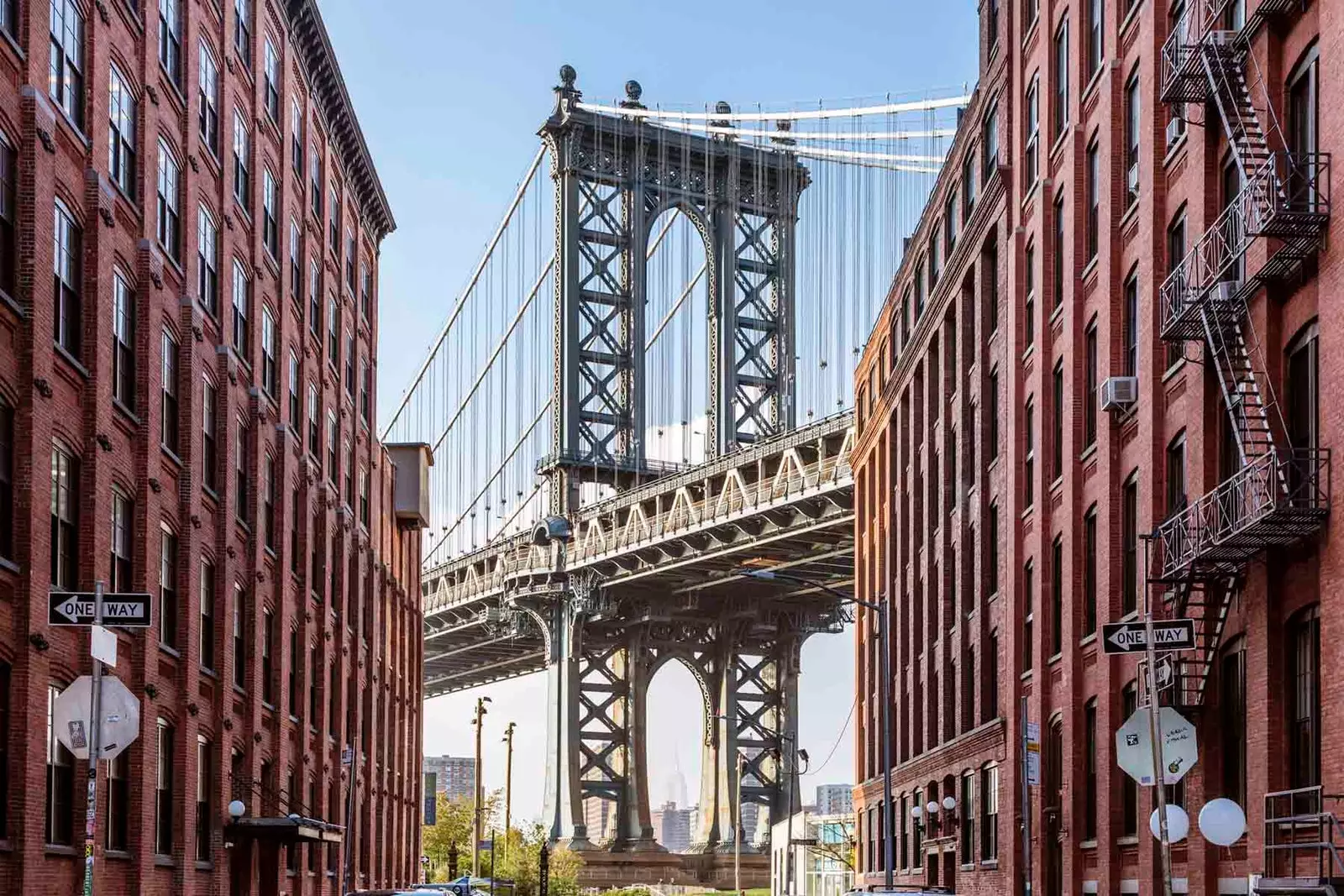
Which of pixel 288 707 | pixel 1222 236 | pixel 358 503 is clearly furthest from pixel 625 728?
pixel 1222 236

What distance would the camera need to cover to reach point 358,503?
62.0m

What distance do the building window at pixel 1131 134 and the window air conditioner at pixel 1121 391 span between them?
3171 millimetres

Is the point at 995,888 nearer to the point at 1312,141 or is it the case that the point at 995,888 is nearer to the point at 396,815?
the point at 1312,141

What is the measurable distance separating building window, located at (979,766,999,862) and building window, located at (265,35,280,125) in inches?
852

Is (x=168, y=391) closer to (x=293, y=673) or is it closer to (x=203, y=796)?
(x=203, y=796)

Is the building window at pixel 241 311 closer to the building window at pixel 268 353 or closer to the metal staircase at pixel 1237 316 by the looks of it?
the building window at pixel 268 353

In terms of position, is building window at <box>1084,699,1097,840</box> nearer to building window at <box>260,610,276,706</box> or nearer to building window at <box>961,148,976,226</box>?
building window at <box>260,610,276,706</box>

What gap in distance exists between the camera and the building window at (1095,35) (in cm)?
3772

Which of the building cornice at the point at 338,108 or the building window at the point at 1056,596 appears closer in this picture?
the building window at the point at 1056,596

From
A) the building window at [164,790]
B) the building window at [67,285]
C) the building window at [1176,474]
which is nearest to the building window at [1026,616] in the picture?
the building window at [1176,474]

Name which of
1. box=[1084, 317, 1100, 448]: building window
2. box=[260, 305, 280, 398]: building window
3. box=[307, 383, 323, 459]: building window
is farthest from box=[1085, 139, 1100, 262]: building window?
box=[307, 383, 323, 459]: building window

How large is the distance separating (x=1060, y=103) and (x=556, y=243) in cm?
5970

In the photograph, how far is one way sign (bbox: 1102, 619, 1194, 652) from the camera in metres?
21.3

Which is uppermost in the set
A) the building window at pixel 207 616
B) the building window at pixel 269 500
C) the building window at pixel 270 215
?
the building window at pixel 270 215
